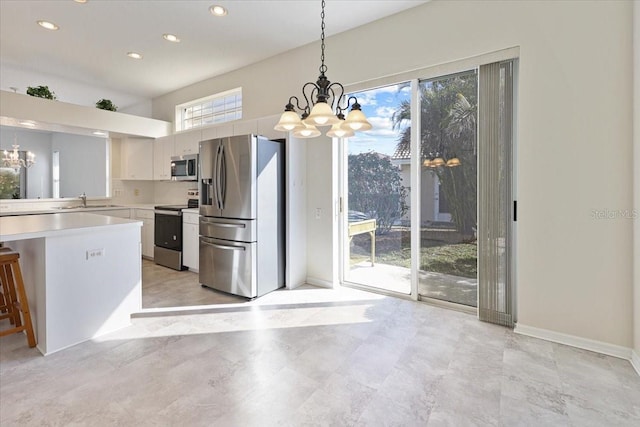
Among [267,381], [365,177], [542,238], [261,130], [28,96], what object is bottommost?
[267,381]

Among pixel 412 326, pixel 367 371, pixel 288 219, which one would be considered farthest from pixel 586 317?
pixel 288 219

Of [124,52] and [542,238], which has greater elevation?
[124,52]

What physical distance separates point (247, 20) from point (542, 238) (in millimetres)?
3559

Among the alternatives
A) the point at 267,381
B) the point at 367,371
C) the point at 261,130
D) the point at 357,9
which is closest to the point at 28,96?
the point at 261,130

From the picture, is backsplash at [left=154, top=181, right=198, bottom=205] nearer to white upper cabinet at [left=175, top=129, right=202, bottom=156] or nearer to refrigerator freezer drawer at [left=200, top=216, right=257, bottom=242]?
white upper cabinet at [left=175, top=129, right=202, bottom=156]

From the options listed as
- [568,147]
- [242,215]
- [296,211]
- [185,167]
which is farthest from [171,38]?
[568,147]

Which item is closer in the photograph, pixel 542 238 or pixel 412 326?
pixel 542 238

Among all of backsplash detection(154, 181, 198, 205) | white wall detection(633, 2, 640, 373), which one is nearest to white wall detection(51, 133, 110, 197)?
backsplash detection(154, 181, 198, 205)

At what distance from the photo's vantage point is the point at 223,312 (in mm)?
3182

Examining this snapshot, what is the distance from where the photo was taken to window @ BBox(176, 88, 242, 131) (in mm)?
4969

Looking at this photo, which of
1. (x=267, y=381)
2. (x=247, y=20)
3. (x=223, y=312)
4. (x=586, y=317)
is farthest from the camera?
(x=247, y=20)

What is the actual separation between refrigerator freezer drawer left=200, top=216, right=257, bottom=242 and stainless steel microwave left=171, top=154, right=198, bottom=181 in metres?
1.36

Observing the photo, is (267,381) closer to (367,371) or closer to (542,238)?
(367,371)

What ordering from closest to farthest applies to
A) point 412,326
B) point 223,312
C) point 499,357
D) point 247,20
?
1. point 499,357
2. point 412,326
3. point 223,312
4. point 247,20
